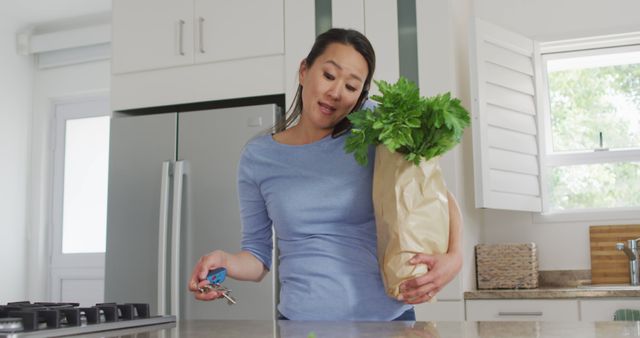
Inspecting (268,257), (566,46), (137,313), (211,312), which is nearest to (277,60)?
(211,312)

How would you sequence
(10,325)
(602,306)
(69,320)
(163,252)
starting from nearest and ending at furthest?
(10,325)
(69,320)
(602,306)
(163,252)

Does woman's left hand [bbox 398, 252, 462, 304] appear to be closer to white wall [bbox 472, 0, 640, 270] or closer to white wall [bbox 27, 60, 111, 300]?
white wall [bbox 472, 0, 640, 270]

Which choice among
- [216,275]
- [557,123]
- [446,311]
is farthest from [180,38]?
[216,275]

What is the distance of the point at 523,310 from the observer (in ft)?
9.24

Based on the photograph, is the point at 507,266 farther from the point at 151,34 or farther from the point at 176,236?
the point at 151,34

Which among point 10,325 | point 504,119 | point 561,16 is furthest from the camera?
point 561,16

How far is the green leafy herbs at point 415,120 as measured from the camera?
1301 mm

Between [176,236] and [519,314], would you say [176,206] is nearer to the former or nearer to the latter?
[176,236]

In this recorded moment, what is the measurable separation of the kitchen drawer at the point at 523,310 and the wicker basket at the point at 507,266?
240mm

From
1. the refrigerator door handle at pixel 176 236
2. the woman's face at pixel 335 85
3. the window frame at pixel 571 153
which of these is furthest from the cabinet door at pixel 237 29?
the woman's face at pixel 335 85

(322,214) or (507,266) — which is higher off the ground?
(322,214)

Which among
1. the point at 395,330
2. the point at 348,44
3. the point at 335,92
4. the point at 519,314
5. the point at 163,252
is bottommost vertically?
the point at 519,314

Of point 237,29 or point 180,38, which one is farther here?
point 180,38

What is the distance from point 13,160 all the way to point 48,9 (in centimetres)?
96
